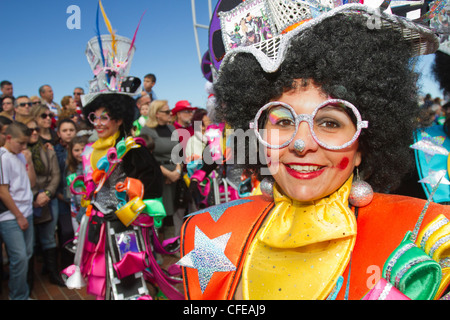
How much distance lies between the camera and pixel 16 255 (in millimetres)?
3430

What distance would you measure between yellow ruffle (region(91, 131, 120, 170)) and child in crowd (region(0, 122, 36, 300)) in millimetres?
741

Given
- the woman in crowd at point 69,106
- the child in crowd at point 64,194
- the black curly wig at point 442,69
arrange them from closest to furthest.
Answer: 1. the black curly wig at point 442,69
2. the child in crowd at point 64,194
3. the woman in crowd at point 69,106

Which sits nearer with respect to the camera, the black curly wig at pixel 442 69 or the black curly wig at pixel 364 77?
the black curly wig at pixel 364 77

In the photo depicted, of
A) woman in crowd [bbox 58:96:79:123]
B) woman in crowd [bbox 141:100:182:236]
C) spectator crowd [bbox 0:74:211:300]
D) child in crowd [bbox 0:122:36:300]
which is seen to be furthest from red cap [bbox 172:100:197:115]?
child in crowd [bbox 0:122:36:300]

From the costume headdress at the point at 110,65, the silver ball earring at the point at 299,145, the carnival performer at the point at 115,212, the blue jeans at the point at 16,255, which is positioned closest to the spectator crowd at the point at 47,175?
A: the blue jeans at the point at 16,255

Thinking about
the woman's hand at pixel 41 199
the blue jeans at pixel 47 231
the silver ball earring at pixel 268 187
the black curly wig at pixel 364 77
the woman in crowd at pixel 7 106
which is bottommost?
the blue jeans at pixel 47 231

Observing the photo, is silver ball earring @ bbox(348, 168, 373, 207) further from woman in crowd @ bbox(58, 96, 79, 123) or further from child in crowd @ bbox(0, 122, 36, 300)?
woman in crowd @ bbox(58, 96, 79, 123)

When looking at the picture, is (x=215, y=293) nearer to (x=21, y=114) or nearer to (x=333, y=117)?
(x=333, y=117)

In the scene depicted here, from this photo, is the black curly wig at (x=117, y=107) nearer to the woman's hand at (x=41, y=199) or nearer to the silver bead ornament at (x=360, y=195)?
the woman's hand at (x=41, y=199)

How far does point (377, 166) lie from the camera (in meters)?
1.46

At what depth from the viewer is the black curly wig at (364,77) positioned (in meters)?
1.26

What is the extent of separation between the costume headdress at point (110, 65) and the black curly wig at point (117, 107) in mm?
71

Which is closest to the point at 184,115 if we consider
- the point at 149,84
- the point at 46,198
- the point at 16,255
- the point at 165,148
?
the point at 165,148

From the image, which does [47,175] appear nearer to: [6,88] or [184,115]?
[184,115]
